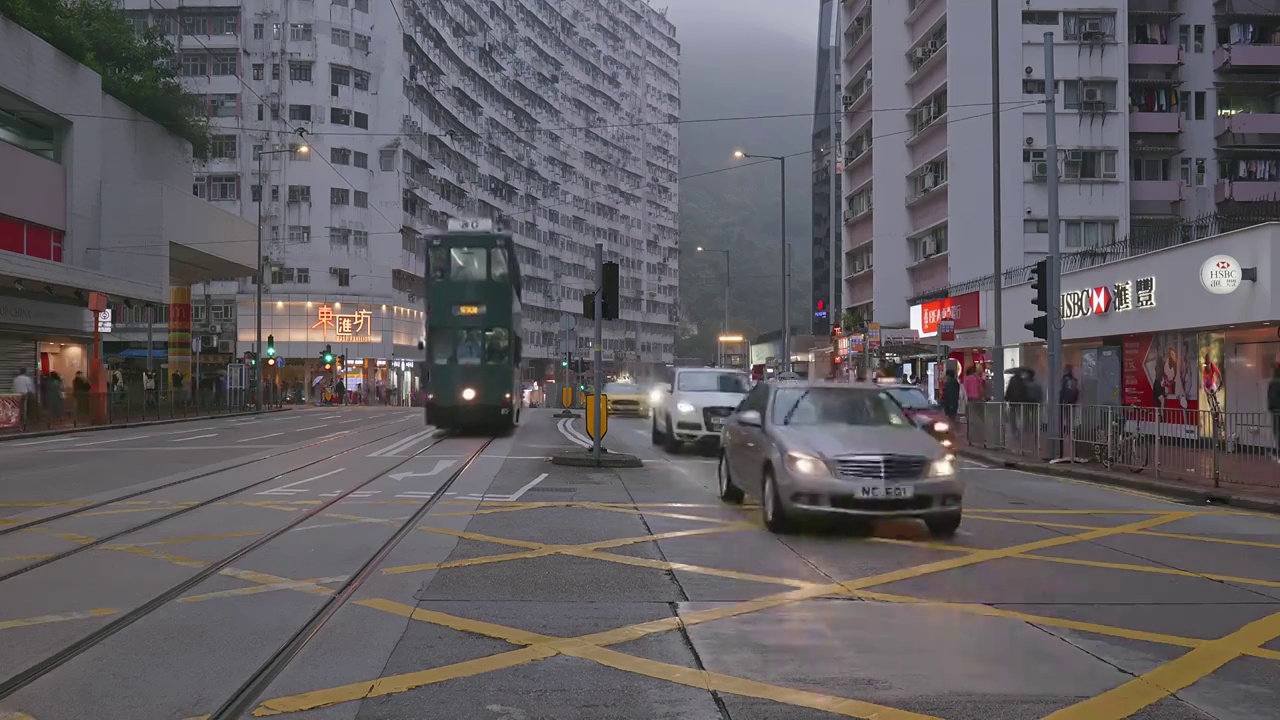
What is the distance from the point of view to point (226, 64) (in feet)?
224

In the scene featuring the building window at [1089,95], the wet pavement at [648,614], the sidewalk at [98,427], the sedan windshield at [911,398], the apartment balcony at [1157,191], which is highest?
the building window at [1089,95]

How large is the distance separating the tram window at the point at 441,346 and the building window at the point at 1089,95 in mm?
31588

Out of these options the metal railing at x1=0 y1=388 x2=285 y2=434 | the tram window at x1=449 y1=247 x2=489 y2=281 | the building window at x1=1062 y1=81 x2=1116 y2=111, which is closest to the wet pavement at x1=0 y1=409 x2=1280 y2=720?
the tram window at x1=449 y1=247 x2=489 y2=281

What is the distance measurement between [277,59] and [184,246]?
2694cm

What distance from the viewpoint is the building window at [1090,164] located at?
152 feet

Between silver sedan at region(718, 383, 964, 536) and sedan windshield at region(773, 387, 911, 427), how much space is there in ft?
0.03

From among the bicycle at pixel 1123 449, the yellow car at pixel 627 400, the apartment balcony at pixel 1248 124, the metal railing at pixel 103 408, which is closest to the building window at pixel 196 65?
the metal railing at pixel 103 408

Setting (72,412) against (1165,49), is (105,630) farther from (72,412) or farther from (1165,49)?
(1165,49)

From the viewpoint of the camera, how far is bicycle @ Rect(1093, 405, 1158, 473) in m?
17.2

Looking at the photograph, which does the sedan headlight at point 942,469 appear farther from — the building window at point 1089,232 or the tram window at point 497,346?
the building window at point 1089,232

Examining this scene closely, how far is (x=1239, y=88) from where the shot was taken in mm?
49500

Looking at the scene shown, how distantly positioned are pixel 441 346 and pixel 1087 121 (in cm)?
3197

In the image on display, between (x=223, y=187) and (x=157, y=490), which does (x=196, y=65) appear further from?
(x=157, y=490)

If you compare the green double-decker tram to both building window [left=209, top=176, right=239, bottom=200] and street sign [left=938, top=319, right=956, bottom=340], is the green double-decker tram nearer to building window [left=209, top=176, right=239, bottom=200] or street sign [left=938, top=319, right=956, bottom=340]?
street sign [left=938, top=319, right=956, bottom=340]
